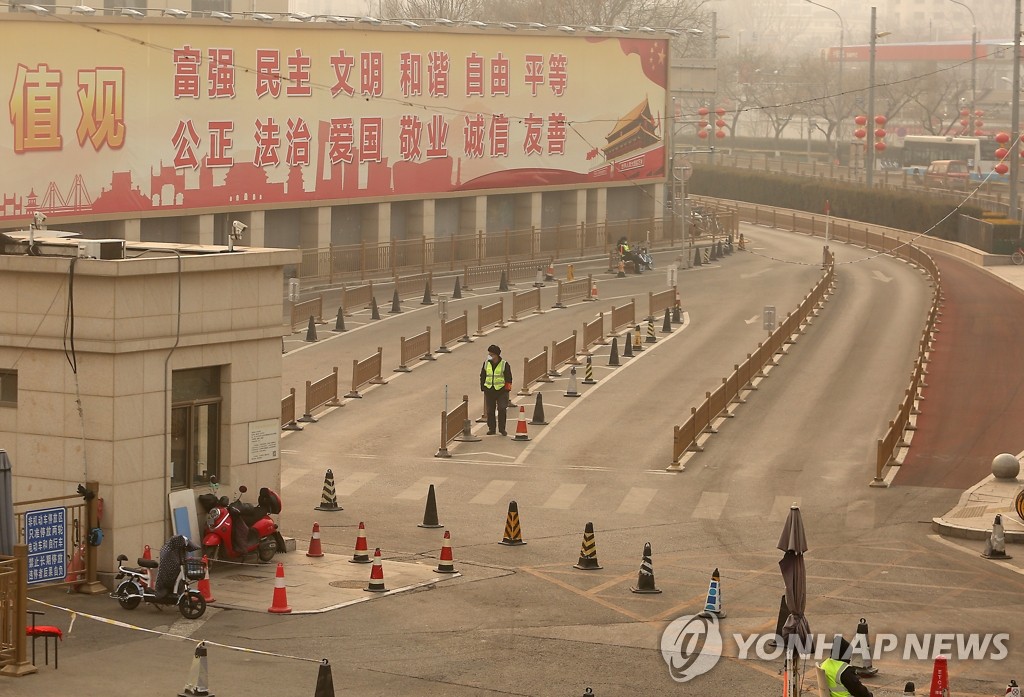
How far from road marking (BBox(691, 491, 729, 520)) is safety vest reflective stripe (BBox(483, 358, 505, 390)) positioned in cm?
645

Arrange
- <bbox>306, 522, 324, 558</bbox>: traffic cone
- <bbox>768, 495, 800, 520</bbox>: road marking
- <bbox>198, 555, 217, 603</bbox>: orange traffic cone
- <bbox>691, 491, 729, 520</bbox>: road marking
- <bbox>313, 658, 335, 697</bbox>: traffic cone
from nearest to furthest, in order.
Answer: <bbox>313, 658, 335, 697</bbox>: traffic cone → <bbox>198, 555, 217, 603</bbox>: orange traffic cone → <bbox>306, 522, 324, 558</bbox>: traffic cone → <bbox>691, 491, 729, 520</bbox>: road marking → <bbox>768, 495, 800, 520</bbox>: road marking

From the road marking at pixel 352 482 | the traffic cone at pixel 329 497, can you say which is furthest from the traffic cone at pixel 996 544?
the road marking at pixel 352 482

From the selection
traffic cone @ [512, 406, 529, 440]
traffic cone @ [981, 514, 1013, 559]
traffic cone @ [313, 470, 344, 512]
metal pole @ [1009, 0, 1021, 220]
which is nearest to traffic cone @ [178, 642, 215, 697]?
traffic cone @ [313, 470, 344, 512]

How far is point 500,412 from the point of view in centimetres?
3653

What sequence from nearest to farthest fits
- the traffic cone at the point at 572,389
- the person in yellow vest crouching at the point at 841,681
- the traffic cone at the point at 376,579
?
1. the person in yellow vest crouching at the point at 841,681
2. the traffic cone at the point at 376,579
3. the traffic cone at the point at 572,389

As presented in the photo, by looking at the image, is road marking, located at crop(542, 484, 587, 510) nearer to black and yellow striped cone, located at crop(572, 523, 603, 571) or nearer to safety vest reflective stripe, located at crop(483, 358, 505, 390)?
safety vest reflective stripe, located at crop(483, 358, 505, 390)

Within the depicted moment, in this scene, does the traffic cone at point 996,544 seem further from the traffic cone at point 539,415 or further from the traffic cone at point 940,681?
the traffic cone at point 539,415

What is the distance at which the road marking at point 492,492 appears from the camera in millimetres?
30422

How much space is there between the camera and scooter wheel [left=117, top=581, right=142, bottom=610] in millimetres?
21547

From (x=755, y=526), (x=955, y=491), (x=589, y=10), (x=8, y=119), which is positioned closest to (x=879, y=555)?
(x=755, y=526)

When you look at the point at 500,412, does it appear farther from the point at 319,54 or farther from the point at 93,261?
the point at 319,54

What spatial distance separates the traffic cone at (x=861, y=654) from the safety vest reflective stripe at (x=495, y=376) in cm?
1703

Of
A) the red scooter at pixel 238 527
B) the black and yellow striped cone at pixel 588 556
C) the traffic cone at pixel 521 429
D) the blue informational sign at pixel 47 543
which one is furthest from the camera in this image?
the traffic cone at pixel 521 429

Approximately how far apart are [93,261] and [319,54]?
132ft
